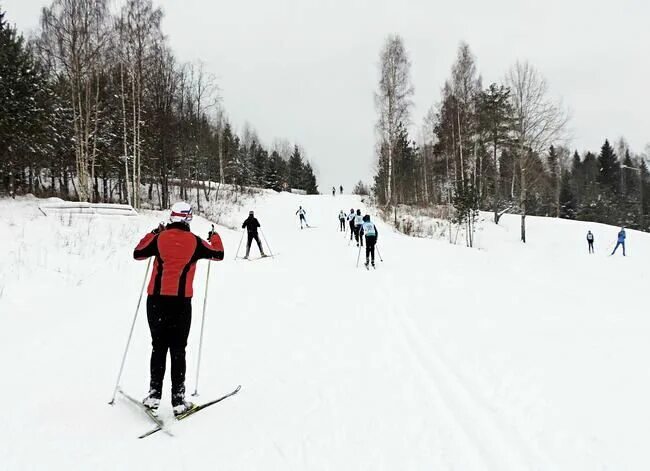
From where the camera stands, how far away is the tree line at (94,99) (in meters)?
15.8

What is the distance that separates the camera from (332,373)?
468 cm

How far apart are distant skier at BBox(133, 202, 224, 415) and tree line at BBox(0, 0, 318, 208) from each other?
15.7m

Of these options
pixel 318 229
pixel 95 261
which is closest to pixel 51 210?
pixel 95 261

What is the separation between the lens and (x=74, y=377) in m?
4.53

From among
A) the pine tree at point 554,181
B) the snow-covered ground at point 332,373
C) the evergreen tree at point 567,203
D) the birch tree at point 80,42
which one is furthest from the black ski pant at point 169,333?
the evergreen tree at point 567,203

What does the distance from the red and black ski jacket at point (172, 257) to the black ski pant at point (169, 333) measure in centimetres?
9

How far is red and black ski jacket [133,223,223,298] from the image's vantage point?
139 inches

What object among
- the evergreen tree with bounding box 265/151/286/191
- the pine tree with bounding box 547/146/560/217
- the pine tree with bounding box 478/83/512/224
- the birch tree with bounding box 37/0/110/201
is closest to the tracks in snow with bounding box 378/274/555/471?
the birch tree with bounding box 37/0/110/201

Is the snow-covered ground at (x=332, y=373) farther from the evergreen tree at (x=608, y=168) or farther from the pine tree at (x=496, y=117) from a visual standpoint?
the evergreen tree at (x=608, y=168)

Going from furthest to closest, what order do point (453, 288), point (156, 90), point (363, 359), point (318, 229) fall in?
point (318, 229) < point (156, 90) < point (453, 288) < point (363, 359)

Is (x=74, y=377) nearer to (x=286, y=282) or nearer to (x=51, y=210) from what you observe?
(x=286, y=282)

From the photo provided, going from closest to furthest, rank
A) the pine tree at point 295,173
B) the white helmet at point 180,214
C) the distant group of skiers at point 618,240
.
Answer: the white helmet at point 180,214, the distant group of skiers at point 618,240, the pine tree at point 295,173

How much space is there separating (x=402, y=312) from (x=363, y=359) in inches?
98.2

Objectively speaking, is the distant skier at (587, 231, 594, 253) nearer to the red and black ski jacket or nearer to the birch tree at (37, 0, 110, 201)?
the red and black ski jacket
